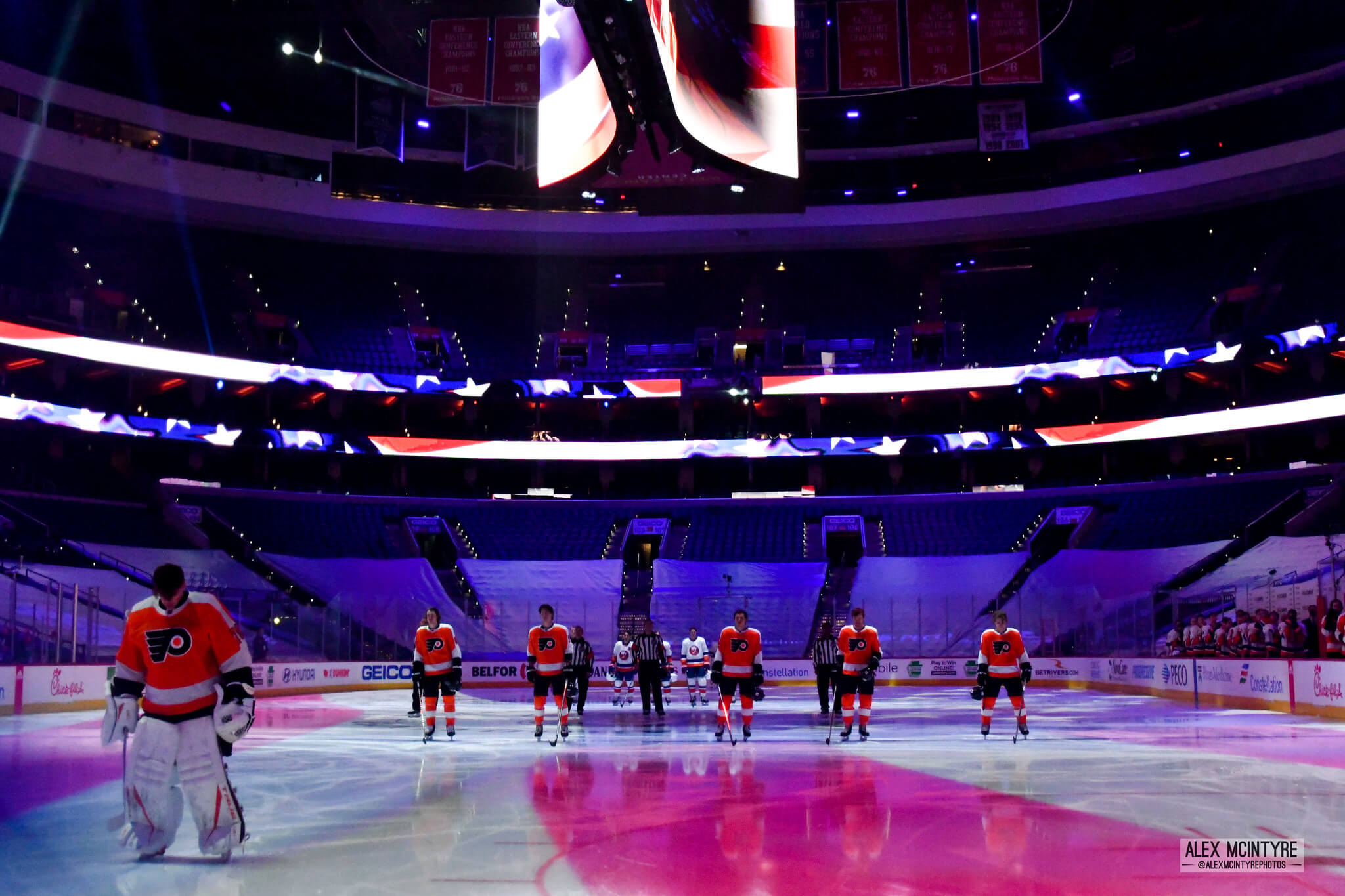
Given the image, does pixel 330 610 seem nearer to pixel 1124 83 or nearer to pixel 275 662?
pixel 275 662

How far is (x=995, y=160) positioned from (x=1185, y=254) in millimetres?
9564

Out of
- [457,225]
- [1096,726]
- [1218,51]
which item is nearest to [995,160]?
[1218,51]

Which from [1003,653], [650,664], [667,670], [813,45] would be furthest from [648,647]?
[813,45]

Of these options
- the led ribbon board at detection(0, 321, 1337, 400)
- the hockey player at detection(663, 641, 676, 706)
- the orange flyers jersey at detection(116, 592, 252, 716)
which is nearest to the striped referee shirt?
the hockey player at detection(663, 641, 676, 706)

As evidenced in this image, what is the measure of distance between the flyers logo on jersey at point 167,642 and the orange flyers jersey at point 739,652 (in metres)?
9.92

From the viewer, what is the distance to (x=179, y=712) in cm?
730

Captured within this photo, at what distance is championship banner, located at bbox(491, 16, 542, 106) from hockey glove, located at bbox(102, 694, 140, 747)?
14202mm

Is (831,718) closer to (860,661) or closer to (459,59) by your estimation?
(860,661)

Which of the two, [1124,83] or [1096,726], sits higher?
[1124,83]

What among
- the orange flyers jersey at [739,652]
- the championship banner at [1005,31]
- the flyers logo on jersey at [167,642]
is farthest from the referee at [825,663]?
the flyers logo on jersey at [167,642]

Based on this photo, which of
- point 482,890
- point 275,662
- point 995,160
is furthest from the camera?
point 995,160

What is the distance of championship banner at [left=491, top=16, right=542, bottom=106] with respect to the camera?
19.5 metres

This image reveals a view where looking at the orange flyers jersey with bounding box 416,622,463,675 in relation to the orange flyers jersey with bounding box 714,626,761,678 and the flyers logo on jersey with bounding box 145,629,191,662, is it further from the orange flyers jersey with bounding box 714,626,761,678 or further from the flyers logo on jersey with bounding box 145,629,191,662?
the flyers logo on jersey with bounding box 145,629,191,662

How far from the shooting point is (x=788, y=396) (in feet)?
147
